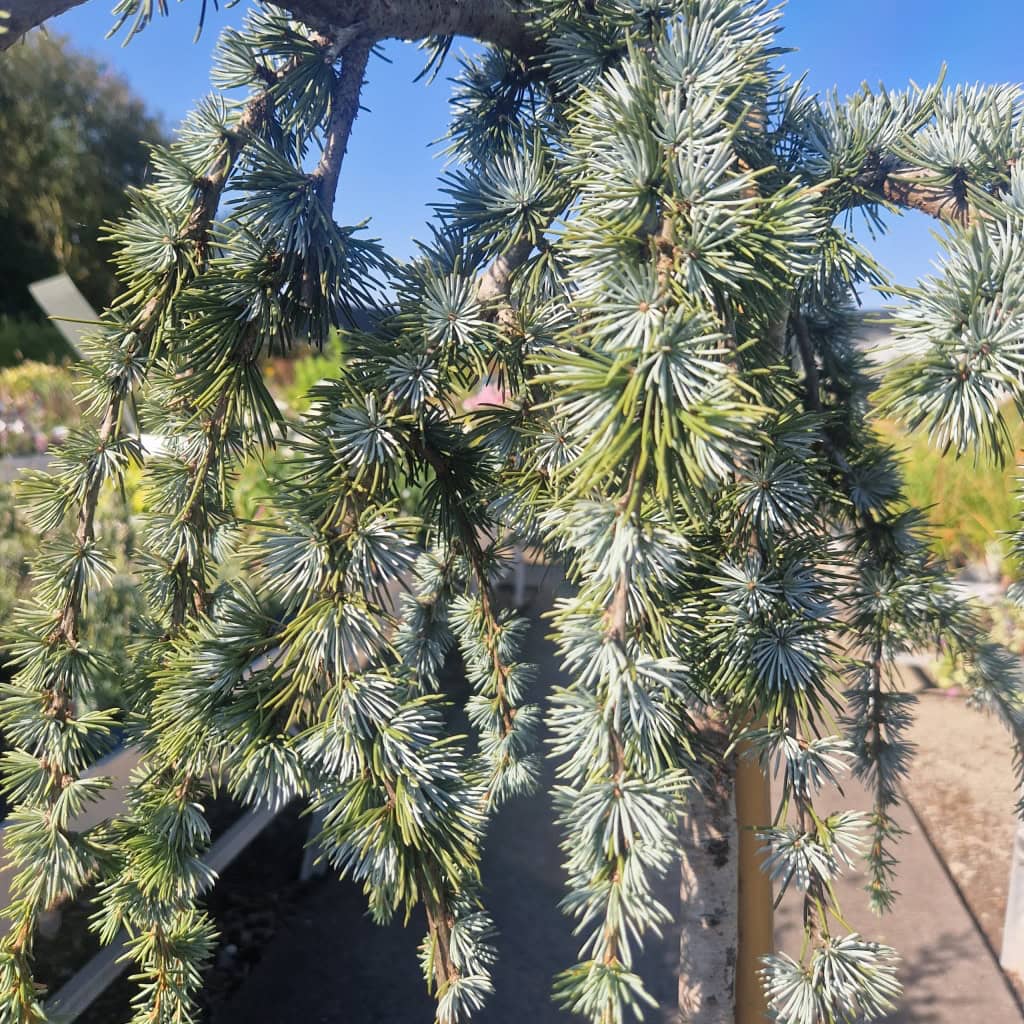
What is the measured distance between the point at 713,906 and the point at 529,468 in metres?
0.63

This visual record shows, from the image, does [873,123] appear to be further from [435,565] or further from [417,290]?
[435,565]

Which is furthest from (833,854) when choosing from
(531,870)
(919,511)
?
(531,870)

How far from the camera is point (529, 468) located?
0.78 m

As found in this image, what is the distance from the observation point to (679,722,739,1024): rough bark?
3.30 ft

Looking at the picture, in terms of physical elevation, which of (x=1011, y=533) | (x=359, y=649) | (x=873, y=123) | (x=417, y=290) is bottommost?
(x=359, y=649)

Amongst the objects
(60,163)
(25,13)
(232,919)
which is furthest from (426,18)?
(60,163)

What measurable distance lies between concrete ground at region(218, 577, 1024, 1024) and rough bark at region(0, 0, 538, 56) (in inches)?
70.2

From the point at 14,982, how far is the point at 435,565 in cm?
61

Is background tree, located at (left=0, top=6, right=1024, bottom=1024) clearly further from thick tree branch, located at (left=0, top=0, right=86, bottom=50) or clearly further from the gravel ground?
the gravel ground

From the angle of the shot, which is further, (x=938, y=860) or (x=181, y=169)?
(x=938, y=860)

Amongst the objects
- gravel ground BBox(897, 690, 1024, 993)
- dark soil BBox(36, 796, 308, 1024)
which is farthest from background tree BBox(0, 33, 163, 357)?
gravel ground BBox(897, 690, 1024, 993)

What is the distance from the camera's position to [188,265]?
0.76 meters

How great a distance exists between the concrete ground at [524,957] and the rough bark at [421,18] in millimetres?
1782

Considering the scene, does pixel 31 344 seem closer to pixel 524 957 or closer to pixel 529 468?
pixel 524 957
